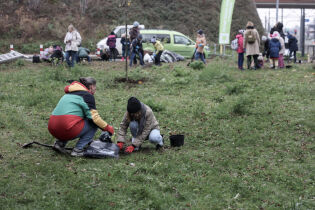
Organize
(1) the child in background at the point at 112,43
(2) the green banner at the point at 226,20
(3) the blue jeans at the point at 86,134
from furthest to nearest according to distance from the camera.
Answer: (1) the child in background at the point at 112,43
(2) the green banner at the point at 226,20
(3) the blue jeans at the point at 86,134

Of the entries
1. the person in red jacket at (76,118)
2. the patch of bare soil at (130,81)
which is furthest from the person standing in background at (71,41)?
the person in red jacket at (76,118)

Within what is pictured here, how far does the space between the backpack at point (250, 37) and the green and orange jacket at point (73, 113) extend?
33.3 feet

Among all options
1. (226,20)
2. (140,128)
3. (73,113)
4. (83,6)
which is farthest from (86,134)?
(83,6)

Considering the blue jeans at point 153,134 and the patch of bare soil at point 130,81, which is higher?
the patch of bare soil at point 130,81

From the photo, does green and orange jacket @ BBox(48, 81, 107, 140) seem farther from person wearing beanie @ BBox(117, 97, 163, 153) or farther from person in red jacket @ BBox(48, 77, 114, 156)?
person wearing beanie @ BBox(117, 97, 163, 153)

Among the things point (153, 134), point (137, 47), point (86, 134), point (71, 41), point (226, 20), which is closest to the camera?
point (86, 134)

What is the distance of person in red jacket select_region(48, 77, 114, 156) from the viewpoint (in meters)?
6.12

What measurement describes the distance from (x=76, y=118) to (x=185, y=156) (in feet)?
6.22

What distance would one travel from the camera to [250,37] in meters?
15.0

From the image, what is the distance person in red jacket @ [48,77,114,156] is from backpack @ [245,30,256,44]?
32.8 ft

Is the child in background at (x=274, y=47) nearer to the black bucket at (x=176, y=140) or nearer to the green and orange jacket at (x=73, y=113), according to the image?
the black bucket at (x=176, y=140)

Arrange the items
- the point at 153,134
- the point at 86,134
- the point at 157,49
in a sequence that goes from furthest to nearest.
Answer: the point at 157,49
the point at 153,134
the point at 86,134

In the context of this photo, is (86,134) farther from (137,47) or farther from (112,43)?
(112,43)

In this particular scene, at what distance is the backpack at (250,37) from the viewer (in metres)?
15.0
